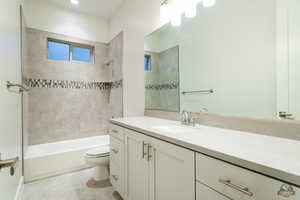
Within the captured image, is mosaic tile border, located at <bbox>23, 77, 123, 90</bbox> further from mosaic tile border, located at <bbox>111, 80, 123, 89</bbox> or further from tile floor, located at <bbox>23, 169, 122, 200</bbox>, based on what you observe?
tile floor, located at <bbox>23, 169, 122, 200</bbox>

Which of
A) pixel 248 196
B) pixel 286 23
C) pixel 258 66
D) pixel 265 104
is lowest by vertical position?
pixel 248 196

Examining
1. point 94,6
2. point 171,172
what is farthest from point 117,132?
point 94,6

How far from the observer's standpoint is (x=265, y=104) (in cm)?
102

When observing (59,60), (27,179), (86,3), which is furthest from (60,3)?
(27,179)

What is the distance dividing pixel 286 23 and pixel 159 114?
1446 mm

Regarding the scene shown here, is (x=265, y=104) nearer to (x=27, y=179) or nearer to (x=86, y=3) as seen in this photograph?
(x=27, y=179)

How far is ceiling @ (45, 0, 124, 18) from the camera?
2.52 metres

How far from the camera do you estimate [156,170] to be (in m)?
1.01

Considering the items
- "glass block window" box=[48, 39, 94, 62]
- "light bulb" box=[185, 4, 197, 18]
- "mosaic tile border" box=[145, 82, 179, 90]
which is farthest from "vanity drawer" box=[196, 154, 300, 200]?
"glass block window" box=[48, 39, 94, 62]

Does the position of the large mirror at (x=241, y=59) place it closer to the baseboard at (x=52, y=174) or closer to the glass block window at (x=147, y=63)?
the glass block window at (x=147, y=63)

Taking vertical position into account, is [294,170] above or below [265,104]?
below

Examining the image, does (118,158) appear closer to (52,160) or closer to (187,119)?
(187,119)

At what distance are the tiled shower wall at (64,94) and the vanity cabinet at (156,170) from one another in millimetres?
1482

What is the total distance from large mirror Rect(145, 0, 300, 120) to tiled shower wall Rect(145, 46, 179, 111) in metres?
0.04
